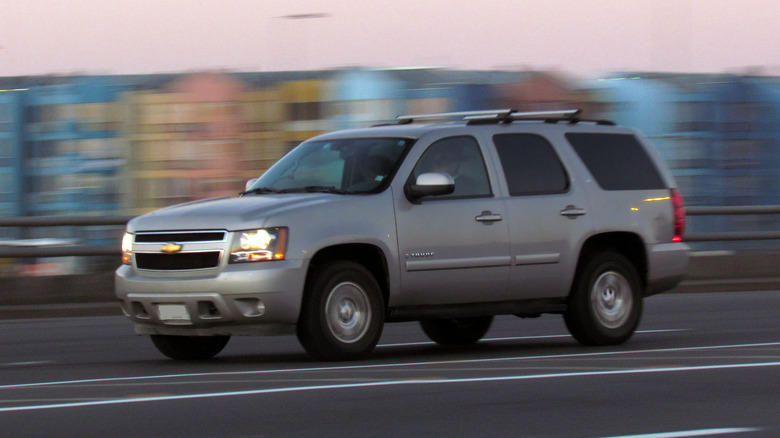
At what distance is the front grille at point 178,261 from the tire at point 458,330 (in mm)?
2896

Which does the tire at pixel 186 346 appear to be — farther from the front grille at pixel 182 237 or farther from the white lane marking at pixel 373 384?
the white lane marking at pixel 373 384

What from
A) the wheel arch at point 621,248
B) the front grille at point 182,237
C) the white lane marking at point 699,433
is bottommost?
the white lane marking at point 699,433

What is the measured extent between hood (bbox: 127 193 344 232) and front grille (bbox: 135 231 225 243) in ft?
0.11

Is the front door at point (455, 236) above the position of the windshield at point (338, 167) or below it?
below

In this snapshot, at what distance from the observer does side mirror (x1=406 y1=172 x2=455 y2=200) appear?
994 cm

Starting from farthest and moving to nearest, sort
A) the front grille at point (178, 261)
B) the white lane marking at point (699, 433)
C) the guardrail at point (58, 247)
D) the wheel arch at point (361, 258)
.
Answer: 1. the guardrail at point (58, 247)
2. the wheel arch at point (361, 258)
3. the front grille at point (178, 261)
4. the white lane marking at point (699, 433)

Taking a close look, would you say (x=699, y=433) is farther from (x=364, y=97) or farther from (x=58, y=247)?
(x=364, y=97)

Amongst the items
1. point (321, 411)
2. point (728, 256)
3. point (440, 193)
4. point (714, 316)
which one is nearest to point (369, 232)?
point (440, 193)

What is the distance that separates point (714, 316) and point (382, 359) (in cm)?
502

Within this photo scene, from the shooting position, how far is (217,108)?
781 inches

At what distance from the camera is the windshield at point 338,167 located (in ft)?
33.3

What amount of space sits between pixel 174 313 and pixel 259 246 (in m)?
0.77

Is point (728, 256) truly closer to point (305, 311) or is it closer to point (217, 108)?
point (217, 108)

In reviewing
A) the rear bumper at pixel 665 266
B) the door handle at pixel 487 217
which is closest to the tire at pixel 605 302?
the rear bumper at pixel 665 266
